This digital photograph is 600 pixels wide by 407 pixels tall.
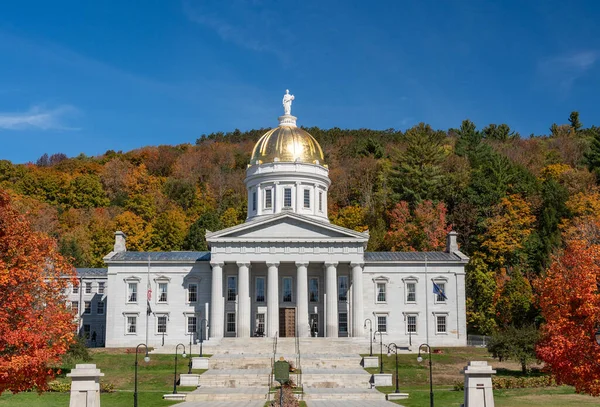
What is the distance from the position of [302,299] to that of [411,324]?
38.9ft

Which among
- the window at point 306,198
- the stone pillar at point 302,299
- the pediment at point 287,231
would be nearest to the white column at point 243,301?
the pediment at point 287,231

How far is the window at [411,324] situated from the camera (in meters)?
70.0

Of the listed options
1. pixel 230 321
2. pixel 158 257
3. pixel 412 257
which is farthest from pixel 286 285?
pixel 158 257

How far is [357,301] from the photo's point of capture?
216 ft

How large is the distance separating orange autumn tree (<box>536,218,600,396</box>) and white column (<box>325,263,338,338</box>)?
3195 cm

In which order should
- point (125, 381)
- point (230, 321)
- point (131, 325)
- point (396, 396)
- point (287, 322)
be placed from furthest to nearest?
point (230, 321), point (131, 325), point (287, 322), point (125, 381), point (396, 396)

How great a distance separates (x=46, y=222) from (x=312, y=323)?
4649 centimetres

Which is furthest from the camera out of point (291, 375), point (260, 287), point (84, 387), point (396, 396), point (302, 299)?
point (260, 287)

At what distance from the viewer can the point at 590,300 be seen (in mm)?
32312

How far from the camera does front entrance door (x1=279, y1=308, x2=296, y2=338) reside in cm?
6888

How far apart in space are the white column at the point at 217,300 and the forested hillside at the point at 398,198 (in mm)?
17690

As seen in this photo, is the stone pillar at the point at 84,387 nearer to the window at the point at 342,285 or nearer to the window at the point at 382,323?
the window at the point at 342,285

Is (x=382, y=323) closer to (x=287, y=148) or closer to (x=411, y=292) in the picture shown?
(x=411, y=292)

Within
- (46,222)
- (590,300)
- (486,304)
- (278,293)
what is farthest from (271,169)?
(590,300)
